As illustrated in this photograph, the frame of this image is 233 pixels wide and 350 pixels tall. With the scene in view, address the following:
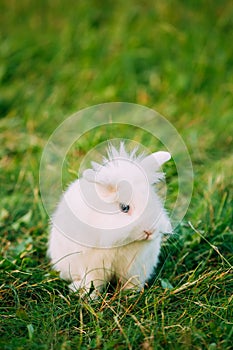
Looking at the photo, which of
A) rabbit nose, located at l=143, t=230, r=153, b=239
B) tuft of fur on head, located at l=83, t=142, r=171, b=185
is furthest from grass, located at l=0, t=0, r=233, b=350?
tuft of fur on head, located at l=83, t=142, r=171, b=185

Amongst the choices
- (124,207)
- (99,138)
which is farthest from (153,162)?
(99,138)

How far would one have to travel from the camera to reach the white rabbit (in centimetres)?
260

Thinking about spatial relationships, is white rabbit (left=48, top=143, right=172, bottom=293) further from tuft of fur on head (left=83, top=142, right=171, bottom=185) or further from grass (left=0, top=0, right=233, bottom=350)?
grass (left=0, top=0, right=233, bottom=350)

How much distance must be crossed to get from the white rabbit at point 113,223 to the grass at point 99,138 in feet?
0.39

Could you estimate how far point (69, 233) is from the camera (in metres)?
2.80

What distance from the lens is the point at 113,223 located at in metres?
2.61

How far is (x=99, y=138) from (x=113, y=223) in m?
1.45

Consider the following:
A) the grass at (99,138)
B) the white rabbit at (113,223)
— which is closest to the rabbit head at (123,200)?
the white rabbit at (113,223)

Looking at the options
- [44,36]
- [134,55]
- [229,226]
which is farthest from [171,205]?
[44,36]

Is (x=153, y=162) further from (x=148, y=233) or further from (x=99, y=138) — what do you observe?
(x=99, y=138)

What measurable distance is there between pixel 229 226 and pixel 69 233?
→ 101 cm

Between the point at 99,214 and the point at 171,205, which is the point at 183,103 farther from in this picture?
the point at 99,214

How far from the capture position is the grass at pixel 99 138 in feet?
8.81

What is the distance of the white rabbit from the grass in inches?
4.7
